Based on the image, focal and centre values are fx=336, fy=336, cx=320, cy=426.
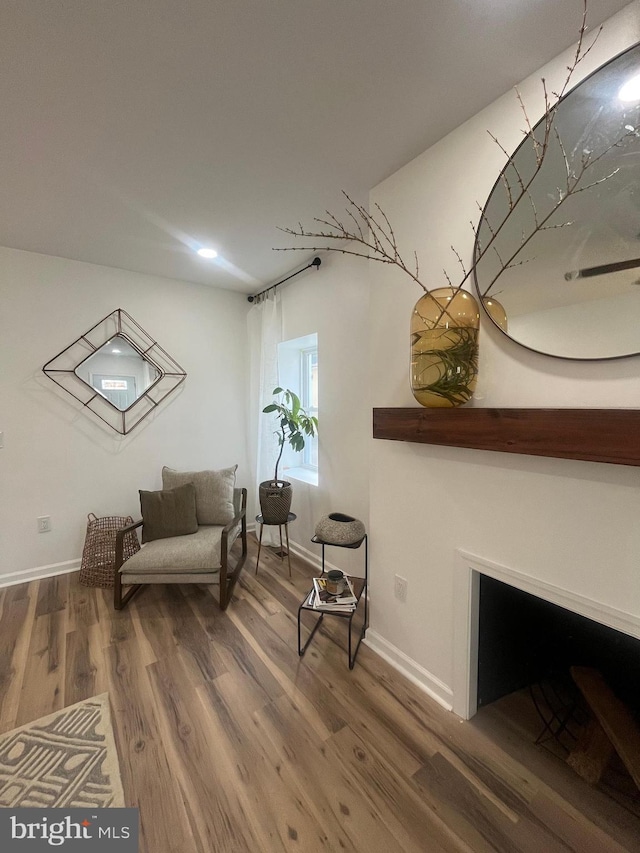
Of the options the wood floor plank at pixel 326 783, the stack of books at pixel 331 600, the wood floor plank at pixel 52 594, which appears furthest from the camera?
the wood floor plank at pixel 52 594

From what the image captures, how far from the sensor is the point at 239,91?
1.23 m

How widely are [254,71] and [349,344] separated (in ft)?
4.87

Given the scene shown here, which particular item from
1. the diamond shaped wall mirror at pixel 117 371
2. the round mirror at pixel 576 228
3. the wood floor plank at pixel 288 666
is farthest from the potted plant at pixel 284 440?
the round mirror at pixel 576 228

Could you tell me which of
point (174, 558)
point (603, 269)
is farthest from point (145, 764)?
point (603, 269)

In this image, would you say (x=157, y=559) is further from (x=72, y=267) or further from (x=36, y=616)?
(x=72, y=267)

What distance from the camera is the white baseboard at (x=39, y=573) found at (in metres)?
2.54

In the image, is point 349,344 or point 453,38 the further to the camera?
point 349,344

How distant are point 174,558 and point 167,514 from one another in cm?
43

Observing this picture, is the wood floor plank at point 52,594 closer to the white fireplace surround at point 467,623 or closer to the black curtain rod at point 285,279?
the white fireplace surround at point 467,623

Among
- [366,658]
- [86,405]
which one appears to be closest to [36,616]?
[86,405]

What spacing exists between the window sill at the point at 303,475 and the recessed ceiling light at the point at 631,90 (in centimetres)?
259

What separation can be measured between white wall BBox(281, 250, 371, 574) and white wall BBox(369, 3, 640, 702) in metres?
0.51

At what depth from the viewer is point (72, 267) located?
105 inches

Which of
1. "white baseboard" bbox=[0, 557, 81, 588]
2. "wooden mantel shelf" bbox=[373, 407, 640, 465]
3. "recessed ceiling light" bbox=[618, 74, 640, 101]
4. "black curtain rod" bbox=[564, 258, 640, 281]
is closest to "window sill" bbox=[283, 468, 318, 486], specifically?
"wooden mantel shelf" bbox=[373, 407, 640, 465]
